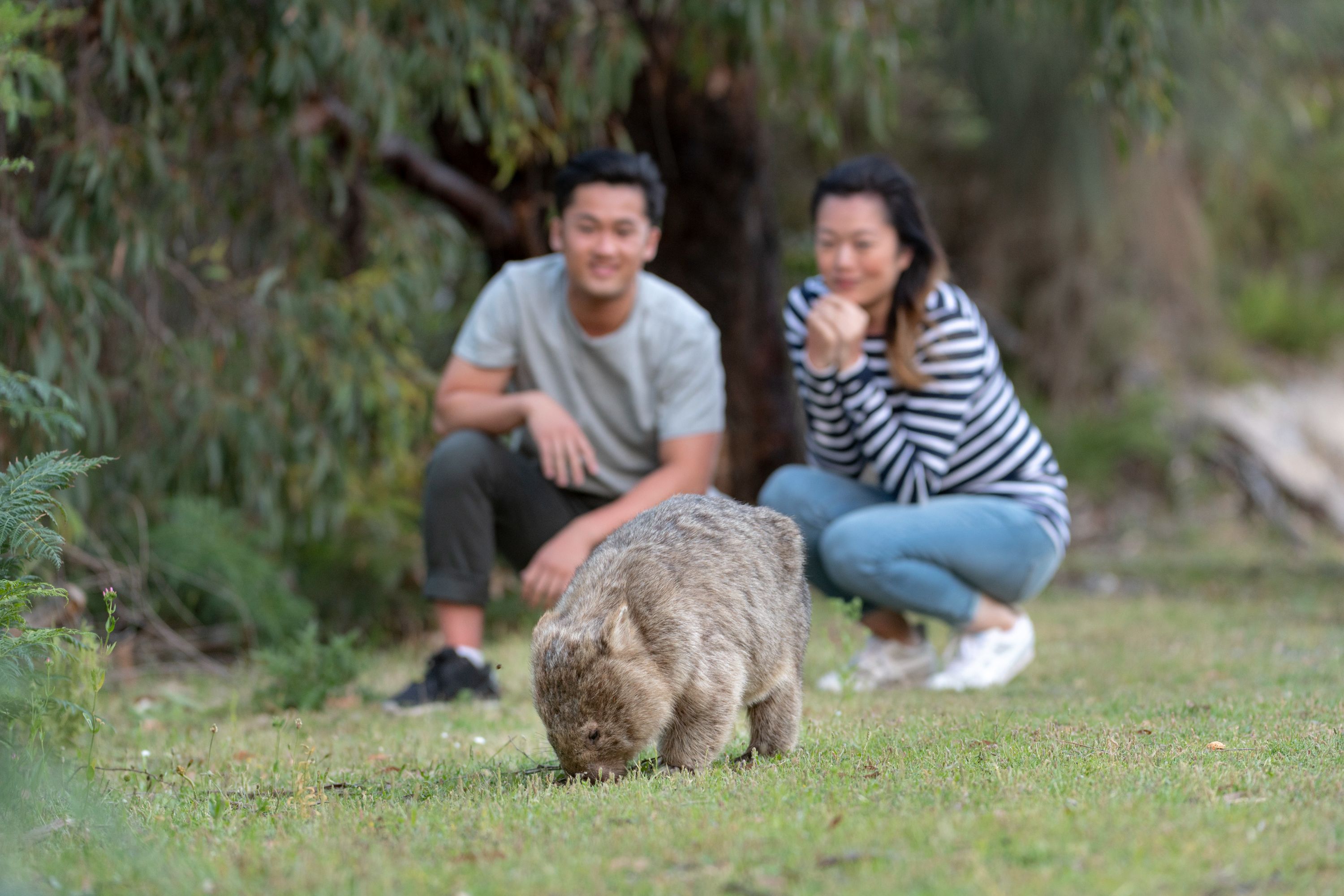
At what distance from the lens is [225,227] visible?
22.0ft

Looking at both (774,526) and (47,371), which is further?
(47,371)

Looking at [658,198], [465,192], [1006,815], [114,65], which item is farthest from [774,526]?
[465,192]

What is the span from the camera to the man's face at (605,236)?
4.86m

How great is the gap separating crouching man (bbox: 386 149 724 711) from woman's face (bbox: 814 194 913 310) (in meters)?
0.56

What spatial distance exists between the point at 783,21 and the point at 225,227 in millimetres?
2853

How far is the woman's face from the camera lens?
15.9ft

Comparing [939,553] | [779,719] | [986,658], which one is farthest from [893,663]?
[779,719]

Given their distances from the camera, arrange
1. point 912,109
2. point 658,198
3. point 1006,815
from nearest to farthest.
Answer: point 1006,815 → point 658,198 → point 912,109

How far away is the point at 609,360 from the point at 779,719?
2.05 metres

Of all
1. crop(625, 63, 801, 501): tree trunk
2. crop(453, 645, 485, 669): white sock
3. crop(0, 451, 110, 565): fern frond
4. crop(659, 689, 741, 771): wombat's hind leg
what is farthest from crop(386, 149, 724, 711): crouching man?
crop(625, 63, 801, 501): tree trunk

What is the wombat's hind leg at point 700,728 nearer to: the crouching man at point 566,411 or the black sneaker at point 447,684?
the crouching man at point 566,411

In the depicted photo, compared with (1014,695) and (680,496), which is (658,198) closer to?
(680,496)

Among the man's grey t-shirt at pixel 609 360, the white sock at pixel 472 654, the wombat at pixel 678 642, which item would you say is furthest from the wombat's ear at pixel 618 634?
the man's grey t-shirt at pixel 609 360

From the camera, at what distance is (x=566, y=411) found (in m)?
5.14
